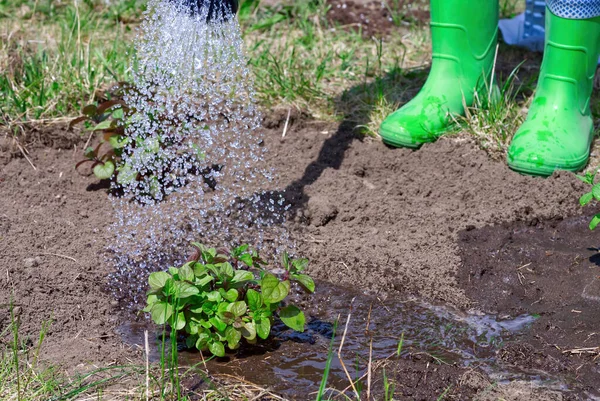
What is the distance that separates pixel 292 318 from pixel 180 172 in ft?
3.42

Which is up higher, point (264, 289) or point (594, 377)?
point (264, 289)

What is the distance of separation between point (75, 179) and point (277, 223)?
79 centimetres

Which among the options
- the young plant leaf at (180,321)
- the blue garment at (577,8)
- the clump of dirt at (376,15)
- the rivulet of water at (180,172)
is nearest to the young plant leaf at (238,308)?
the young plant leaf at (180,321)

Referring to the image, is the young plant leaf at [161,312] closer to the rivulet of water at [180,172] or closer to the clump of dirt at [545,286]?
the rivulet of water at [180,172]

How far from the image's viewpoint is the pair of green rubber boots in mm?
2652

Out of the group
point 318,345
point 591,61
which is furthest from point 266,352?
point 591,61

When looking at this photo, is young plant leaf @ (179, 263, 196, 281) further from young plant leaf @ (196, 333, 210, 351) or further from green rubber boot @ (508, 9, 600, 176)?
green rubber boot @ (508, 9, 600, 176)

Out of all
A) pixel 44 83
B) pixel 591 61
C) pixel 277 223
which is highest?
pixel 591 61

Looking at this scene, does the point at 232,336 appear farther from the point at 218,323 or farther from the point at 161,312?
the point at 161,312

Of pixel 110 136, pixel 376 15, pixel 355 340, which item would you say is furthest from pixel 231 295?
pixel 376 15

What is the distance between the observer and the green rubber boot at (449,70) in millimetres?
2869

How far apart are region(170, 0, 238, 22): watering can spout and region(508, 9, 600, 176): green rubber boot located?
1.16m

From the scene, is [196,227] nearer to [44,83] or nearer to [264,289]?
[264,289]

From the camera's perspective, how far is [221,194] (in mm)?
2619
